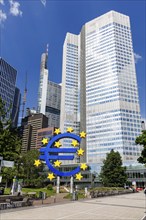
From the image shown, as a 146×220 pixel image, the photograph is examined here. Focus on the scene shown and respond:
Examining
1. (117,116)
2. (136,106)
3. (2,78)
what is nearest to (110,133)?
(117,116)

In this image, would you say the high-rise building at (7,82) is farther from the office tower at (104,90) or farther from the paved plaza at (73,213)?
the paved plaza at (73,213)

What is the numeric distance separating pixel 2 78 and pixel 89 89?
71080mm

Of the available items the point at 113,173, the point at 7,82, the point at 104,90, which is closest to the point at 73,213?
the point at 113,173

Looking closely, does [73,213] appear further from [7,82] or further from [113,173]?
[7,82]

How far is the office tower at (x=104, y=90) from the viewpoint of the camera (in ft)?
439

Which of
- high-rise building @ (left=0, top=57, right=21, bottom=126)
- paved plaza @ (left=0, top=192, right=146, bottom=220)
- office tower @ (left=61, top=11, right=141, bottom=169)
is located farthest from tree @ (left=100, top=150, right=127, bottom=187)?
high-rise building @ (left=0, top=57, right=21, bottom=126)

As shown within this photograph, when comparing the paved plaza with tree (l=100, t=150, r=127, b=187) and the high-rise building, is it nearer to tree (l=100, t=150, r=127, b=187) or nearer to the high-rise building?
tree (l=100, t=150, r=127, b=187)

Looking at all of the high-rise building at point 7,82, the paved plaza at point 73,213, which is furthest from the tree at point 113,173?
the high-rise building at point 7,82

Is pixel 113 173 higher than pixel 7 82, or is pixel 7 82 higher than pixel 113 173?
pixel 7 82

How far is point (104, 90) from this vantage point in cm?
14950

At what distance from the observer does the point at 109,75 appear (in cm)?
15125

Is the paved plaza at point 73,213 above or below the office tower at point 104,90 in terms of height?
below

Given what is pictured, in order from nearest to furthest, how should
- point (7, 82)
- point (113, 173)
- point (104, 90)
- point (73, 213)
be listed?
point (73, 213), point (113, 173), point (104, 90), point (7, 82)

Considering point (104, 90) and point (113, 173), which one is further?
point (104, 90)
